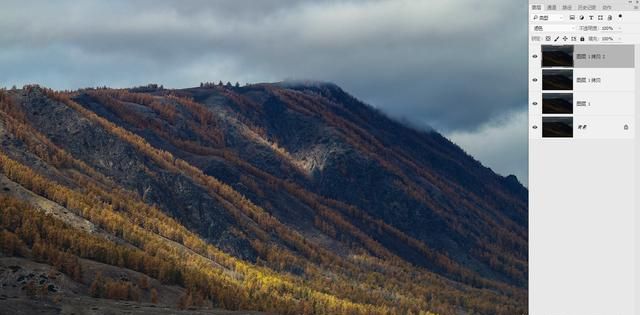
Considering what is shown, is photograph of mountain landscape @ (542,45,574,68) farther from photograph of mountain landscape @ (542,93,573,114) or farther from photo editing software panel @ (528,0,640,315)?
photograph of mountain landscape @ (542,93,573,114)

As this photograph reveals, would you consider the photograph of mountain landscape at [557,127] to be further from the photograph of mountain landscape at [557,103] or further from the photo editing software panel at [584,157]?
the photograph of mountain landscape at [557,103]

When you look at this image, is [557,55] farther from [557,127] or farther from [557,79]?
[557,127]

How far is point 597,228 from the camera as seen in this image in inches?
970

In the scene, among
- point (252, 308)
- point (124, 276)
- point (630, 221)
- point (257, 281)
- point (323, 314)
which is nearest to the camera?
point (630, 221)

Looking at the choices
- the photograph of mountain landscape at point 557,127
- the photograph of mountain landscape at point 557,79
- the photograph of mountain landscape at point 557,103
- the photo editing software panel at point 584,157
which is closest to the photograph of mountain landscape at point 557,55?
the photo editing software panel at point 584,157

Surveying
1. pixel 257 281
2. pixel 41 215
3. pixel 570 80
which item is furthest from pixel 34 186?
pixel 570 80

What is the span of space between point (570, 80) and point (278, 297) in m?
143

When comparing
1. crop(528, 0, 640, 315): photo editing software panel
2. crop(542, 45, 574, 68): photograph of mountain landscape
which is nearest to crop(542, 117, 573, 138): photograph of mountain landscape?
crop(528, 0, 640, 315): photo editing software panel

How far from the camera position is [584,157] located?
25078 millimetres

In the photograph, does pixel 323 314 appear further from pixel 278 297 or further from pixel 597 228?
pixel 597 228

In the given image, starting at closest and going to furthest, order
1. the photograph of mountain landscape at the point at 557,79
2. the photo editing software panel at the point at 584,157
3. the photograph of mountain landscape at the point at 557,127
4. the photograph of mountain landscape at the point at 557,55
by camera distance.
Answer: the photo editing software panel at the point at 584,157, the photograph of mountain landscape at the point at 557,127, the photograph of mountain landscape at the point at 557,79, the photograph of mountain landscape at the point at 557,55

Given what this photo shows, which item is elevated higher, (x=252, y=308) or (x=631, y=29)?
(x=631, y=29)

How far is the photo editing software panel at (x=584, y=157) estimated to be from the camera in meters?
24.3

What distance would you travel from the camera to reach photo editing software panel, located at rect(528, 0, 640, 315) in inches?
A: 957
